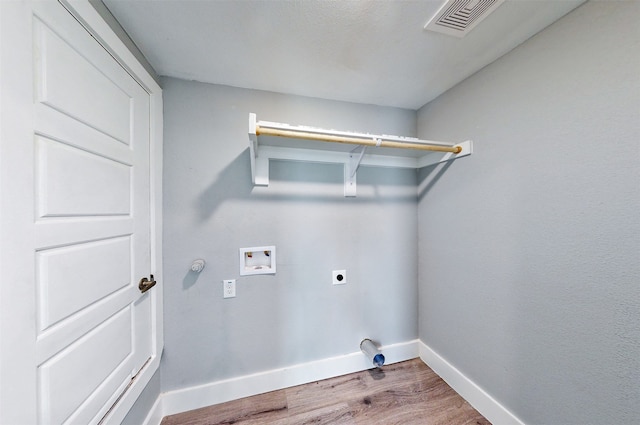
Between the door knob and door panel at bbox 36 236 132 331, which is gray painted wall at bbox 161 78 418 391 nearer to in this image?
the door knob

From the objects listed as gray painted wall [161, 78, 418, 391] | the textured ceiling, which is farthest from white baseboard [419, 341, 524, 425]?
the textured ceiling

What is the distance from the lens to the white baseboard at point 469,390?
1129 mm

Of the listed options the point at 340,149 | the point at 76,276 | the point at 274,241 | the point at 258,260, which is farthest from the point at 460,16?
the point at 76,276

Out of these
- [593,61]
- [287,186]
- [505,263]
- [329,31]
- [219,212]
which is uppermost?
[329,31]

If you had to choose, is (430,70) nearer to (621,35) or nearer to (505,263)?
Result: (621,35)

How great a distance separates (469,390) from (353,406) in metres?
0.73

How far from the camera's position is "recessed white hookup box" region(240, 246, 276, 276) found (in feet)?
4.40

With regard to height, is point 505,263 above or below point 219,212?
below

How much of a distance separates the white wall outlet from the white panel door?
1123mm

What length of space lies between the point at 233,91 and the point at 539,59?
5.32 ft

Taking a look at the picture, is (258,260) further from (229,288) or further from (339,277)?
(339,277)

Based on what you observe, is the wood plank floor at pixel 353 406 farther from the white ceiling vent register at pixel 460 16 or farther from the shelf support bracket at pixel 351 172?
the white ceiling vent register at pixel 460 16

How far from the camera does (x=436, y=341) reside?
1553 mm

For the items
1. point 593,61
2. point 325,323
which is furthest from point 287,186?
point 593,61
